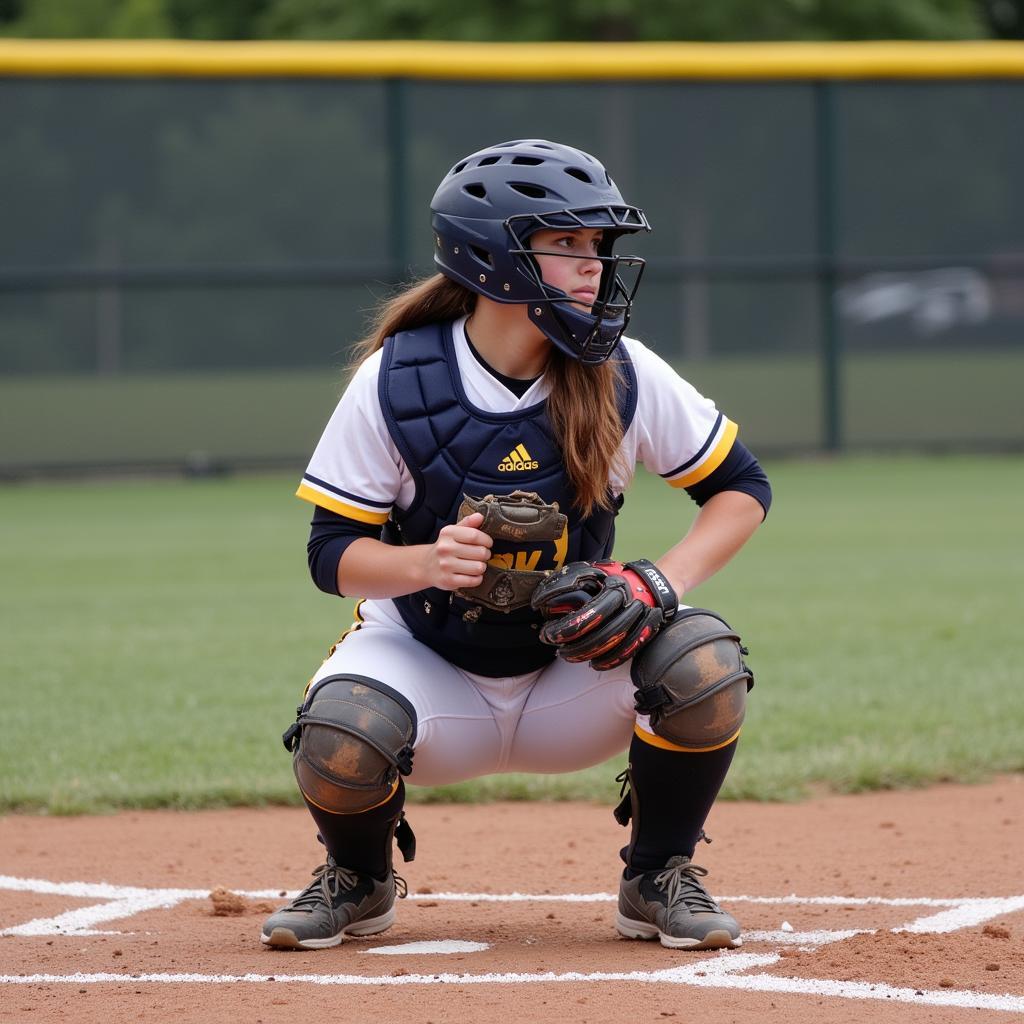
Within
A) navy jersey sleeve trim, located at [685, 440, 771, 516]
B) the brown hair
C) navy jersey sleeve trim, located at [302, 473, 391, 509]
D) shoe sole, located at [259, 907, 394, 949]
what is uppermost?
the brown hair

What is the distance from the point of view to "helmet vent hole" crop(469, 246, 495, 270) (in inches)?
131

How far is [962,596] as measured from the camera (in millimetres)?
7984

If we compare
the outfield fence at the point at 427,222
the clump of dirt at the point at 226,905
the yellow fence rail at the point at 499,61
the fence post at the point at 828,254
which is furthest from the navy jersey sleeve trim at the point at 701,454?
the fence post at the point at 828,254

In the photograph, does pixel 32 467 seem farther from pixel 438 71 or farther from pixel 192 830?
pixel 192 830

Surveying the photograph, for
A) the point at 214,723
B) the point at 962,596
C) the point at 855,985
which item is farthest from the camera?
the point at 962,596

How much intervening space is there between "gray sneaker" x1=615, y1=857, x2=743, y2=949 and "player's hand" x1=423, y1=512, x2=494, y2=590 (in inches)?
28.9

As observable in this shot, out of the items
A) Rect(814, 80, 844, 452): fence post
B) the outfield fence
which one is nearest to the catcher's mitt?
the outfield fence

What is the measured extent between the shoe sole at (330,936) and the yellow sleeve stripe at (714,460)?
42.7 inches

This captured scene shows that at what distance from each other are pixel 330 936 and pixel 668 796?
73 cm

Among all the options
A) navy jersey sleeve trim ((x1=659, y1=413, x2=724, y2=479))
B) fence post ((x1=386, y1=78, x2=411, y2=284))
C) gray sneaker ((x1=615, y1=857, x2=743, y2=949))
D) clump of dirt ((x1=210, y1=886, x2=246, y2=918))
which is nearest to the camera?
gray sneaker ((x1=615, y1=857, x2=743, y2=949))

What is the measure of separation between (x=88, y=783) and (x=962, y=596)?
4581mm

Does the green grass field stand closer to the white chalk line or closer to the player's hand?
the white chalk line

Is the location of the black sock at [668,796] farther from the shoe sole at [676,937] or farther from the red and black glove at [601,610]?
the red and black glove at [601,610]

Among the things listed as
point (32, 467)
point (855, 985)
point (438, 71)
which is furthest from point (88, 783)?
point (438, 71)
